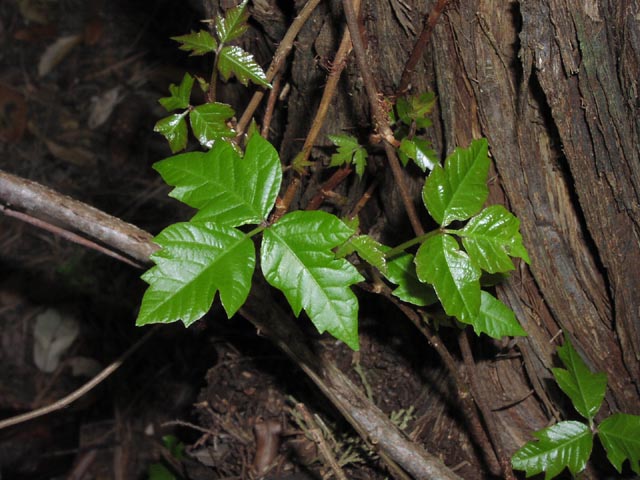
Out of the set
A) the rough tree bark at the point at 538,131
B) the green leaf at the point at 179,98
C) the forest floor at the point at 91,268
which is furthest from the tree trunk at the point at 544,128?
the forest floor at the point at 91,268

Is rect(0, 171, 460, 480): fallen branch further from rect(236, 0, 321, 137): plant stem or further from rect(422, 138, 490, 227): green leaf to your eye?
rect(422, 138, 490, 227): green leaf

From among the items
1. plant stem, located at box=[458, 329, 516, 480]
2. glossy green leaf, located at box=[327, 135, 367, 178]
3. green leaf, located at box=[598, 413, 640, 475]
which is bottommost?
plant stem, located at box=[458, 329, 516, 480]

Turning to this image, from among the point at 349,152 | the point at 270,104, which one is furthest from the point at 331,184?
the point at 270,104

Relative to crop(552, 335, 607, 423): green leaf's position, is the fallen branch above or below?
below

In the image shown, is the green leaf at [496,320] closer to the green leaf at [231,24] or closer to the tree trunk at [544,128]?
the tree trunk at [544,128]

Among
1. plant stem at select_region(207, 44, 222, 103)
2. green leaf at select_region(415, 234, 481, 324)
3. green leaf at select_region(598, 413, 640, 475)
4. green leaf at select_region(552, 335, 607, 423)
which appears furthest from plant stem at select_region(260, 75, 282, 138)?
green leaf at select_region(598, 413, 640, 475)

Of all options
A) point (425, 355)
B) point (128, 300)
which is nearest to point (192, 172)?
point (425, 355)

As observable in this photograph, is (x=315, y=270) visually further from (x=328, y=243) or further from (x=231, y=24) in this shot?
(x=231, y=24)
